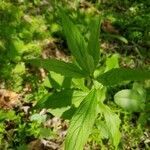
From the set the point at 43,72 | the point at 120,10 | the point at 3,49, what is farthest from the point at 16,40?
the point at 120,10

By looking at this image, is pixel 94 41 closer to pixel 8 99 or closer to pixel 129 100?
pixel 129 100

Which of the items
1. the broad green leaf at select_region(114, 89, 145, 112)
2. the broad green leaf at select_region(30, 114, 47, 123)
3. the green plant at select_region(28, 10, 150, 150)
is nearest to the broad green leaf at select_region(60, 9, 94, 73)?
the green plant at select_region(28, 10, 150, 150)

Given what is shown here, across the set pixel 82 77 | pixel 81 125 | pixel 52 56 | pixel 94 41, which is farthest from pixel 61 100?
pixel 52 56

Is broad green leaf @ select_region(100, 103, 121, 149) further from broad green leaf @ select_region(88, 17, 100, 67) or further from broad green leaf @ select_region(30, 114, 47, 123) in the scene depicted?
broad green leaf @ select_region(30, 114, 47, 123)

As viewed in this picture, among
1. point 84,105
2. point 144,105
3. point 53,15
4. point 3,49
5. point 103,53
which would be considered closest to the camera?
point 84,105

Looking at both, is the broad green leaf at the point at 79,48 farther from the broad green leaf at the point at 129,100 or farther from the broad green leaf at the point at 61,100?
the broad green leaf at the point at 129,100

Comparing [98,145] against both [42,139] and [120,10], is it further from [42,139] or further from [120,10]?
[120,10]
